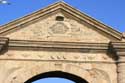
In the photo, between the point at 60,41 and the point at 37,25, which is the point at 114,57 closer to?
the point at 60,41

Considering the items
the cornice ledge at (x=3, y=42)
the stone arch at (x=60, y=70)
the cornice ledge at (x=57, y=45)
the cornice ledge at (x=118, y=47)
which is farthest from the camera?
the cornice ledge at (x=118, y=47)

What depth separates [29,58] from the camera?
1880 cm

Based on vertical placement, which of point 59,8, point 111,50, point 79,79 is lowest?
point 79,79

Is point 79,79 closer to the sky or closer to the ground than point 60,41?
closer to the ground

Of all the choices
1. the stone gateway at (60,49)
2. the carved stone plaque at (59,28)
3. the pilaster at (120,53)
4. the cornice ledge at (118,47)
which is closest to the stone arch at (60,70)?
the stone gateway at (60,49)

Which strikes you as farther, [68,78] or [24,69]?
[68,78]

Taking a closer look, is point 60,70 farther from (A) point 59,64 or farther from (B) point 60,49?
(B) point 60,49

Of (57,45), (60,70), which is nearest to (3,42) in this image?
(57,45)

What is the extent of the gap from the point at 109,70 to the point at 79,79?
144cm

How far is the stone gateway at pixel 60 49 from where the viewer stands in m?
18.7

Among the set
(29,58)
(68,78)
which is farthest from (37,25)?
(68,78)

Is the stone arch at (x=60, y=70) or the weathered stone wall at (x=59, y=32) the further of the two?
the weathered stone wall at (x=59, y=32)

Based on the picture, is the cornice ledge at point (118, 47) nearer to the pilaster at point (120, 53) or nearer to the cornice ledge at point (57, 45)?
the pilaster at point (120, 53)

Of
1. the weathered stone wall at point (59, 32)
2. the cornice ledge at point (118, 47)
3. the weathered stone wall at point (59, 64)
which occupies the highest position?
the weathered stone wall at point (59, 32)
